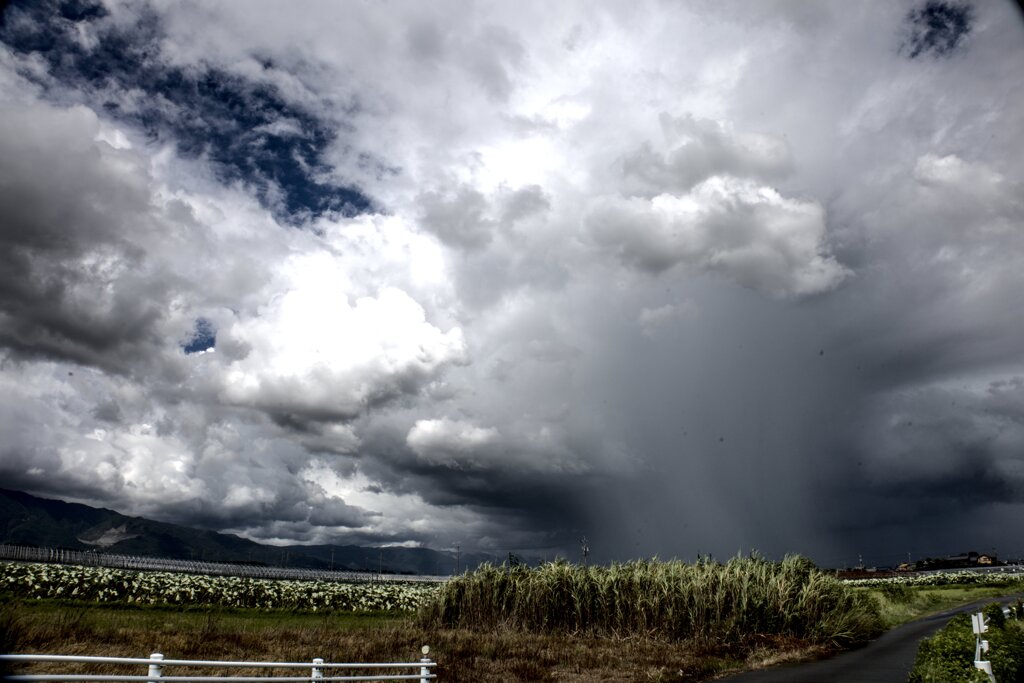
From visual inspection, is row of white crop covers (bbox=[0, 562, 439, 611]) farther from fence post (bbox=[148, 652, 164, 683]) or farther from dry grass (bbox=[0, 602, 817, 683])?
fence post (bbox=[148, 652, 164, 683])

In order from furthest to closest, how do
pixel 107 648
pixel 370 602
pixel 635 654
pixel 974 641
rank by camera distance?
pixel 370 602 → pixel 635 654 → pixel 107 648 → pixel 974 641

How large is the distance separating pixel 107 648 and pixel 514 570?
66.2 feet

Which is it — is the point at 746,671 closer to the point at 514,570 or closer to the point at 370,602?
the point at 514,570

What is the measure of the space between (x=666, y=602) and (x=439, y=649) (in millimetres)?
11638

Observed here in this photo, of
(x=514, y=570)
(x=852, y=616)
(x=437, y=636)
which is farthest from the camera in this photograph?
(x=514, y=570)

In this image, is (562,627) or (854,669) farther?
(562,627)

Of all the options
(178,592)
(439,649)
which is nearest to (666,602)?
(439,649)

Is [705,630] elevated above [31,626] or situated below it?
below

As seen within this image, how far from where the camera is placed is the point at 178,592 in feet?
136

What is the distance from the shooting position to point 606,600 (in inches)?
1219

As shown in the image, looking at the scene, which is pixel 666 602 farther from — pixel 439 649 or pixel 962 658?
pixel 962 658

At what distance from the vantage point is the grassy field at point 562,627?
19.5 m

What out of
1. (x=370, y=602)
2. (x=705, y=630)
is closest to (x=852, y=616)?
(x=705, y=630)

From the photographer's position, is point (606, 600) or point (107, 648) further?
point (606, 600)
